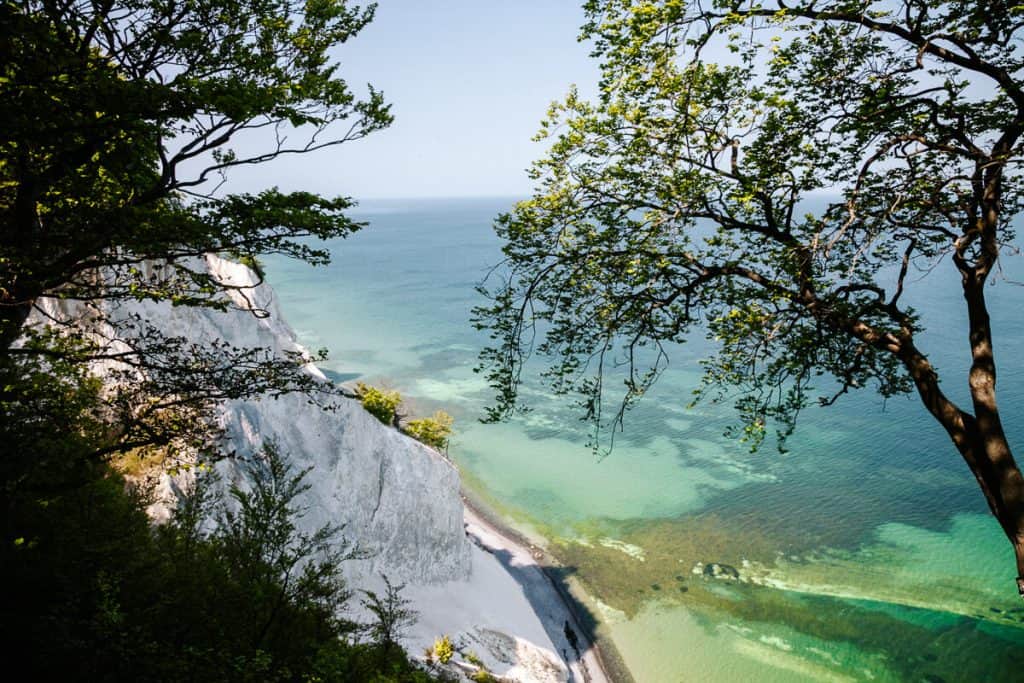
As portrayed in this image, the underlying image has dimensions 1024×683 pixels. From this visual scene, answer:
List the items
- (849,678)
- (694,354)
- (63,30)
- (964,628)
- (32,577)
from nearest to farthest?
1. (63,30)
2. (32,577)
3. (849,678)
4. (964,628)
5. (694,354)

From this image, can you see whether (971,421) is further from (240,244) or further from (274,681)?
(240,244)

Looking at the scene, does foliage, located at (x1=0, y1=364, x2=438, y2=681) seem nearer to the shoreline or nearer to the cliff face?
the cliff face

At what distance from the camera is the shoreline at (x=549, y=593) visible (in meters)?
21.1

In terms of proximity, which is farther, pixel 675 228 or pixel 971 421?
pixel 675 228

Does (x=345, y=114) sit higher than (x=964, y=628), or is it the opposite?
(x=345, y=114)

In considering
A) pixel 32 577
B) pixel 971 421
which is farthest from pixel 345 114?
pixel 971 421

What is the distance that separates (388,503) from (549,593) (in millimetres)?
Answer: 9722

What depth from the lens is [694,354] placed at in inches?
2111

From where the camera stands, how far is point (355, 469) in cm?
2009

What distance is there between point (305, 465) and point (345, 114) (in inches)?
573

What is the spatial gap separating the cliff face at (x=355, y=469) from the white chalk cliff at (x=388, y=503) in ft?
0.13

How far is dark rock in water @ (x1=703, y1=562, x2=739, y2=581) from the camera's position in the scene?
25312 mm

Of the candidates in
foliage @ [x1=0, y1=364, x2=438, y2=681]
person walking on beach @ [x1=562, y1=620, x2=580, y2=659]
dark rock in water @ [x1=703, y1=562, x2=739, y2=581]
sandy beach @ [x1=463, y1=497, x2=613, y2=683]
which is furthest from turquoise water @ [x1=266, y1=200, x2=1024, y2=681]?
foliage @ [x1=0, y1=364, x2=438, y2=681]

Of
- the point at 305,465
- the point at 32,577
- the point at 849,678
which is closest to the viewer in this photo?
the point at 32,577
